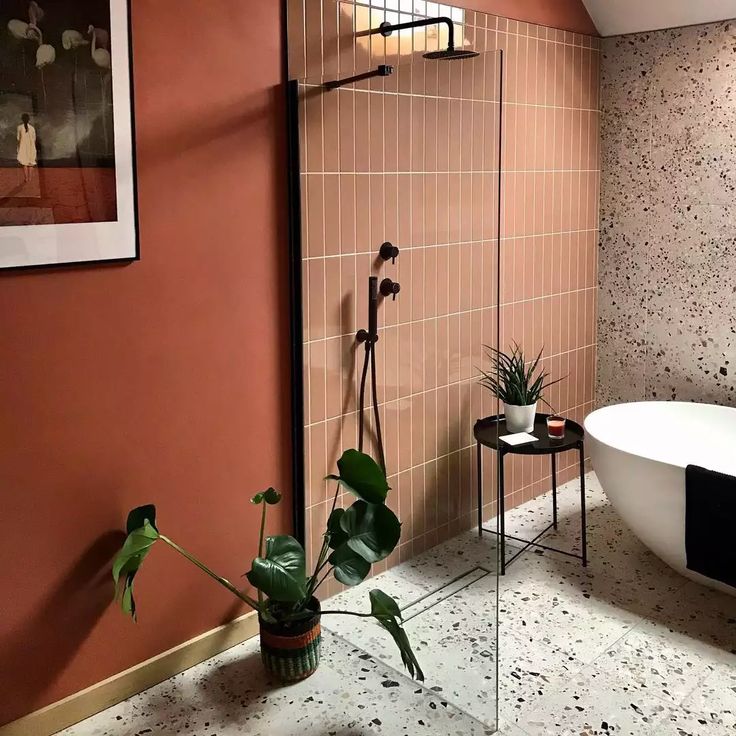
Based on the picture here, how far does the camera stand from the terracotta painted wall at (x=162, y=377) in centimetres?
225

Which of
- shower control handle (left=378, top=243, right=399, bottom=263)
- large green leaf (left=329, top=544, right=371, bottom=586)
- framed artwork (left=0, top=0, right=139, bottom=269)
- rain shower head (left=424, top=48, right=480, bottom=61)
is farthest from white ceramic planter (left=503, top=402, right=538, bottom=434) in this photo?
framed artwork (left=0, top=0, right=139, bottom=269)

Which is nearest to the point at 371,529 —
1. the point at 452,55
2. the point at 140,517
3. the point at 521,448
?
the point at 140,517

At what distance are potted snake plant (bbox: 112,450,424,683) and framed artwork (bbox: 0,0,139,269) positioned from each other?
77 cm

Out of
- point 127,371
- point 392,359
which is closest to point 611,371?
point 392,359

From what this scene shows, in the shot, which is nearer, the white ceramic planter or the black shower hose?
the black shower hose

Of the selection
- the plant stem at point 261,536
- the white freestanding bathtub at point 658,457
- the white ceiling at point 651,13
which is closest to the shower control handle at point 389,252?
the plant stem at point 261,536

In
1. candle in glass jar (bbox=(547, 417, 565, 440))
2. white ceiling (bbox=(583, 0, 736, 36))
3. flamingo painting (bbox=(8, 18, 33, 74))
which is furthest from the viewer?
white ceiling (bbox=(583, 0, 736, 36))

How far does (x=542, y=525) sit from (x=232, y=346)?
1716mm

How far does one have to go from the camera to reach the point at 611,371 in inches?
168

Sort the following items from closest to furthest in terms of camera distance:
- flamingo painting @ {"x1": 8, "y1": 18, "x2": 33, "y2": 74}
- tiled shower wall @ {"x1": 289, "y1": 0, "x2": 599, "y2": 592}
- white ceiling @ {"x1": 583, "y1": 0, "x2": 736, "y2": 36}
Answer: flamingo painting @ {"x1": 8, "y1": 18, "x2": 33, "y2": 74}
tiled shower wall @ {"x1": 289, "y1": 0, "x2": 599, "y2": 592}
white ceiling @ {"x1": 583, "y1": 0, "x2": 736, "y2": 36}

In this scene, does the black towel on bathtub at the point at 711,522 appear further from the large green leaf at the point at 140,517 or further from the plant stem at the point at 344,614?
the large green leaf at the point at 140,517

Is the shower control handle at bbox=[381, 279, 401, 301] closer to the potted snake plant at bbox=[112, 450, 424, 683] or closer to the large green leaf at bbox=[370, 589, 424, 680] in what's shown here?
the potted snake plant at bbox=[112, 450, 424, 683]

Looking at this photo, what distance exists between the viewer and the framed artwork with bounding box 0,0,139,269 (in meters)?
2.05

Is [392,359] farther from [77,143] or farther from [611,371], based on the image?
[611,371]
